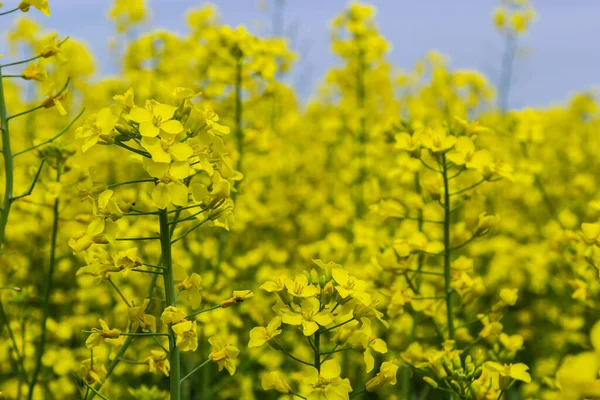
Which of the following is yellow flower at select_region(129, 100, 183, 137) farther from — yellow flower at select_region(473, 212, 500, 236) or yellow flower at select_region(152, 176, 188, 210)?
yellow flower at select_region(473, 212, 500, 236)

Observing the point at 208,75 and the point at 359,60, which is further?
the point at 359,60

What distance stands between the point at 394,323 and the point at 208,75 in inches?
77.4

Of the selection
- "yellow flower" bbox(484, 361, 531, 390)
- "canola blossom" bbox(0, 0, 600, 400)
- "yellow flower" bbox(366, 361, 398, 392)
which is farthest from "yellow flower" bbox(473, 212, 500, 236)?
"yellow flower" bbox(366, 361, 398, 392)

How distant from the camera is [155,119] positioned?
2002 mm

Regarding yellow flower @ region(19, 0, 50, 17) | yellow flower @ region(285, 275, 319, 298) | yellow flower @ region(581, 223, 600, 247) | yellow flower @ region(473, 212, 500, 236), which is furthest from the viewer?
yellow flower @ region(473, 212, 500, 236)

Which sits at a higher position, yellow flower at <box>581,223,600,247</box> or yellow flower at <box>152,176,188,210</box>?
yellow flower at <box>152,176,188,210</box>

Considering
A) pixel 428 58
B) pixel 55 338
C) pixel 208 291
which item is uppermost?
pixel 428 58

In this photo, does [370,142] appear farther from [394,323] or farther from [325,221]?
[394,323]

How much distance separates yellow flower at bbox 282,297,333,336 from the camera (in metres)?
1.98

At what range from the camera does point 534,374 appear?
559cm

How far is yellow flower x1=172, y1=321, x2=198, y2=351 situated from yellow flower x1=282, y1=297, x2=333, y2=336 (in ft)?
0.85

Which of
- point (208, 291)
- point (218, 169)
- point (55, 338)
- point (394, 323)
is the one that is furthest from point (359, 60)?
point (218, 169)

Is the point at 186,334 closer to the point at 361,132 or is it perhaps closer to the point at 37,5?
the point at 37,5

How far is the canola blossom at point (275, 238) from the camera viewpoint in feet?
6.82
